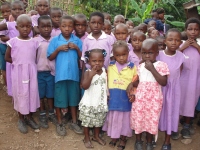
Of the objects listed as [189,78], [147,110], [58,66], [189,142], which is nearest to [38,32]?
[58,66]

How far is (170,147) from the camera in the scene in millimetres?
3377

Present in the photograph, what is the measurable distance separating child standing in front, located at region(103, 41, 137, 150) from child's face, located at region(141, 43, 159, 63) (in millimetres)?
241

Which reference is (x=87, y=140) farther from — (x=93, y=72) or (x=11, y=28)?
(x=11, y=28)

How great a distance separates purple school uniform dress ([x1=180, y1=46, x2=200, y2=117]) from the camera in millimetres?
3531

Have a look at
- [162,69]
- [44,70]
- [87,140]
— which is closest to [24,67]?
[44,70]

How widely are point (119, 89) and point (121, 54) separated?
449mm

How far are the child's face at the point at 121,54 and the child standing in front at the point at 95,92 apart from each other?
0.16 metres

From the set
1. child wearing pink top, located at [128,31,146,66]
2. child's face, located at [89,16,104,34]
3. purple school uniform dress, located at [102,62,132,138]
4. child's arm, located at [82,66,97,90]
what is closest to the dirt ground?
purple school uniform dress, located at [102,62,132,138]

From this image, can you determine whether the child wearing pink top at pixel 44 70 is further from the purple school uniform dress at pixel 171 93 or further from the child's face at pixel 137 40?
the purple school uniform dress at pixel 171 93

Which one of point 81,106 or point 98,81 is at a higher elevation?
point 98,81

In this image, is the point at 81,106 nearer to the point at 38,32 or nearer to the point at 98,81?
the point at 98,81

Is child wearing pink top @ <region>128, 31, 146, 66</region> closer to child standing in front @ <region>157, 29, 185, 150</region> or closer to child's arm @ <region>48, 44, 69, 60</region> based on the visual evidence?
child standing in front @ <region>157, 29, 185, 150</region>

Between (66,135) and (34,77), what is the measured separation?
3.20ft

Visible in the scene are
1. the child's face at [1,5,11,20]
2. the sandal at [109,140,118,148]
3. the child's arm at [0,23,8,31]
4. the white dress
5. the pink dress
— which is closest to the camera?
the pink dress
